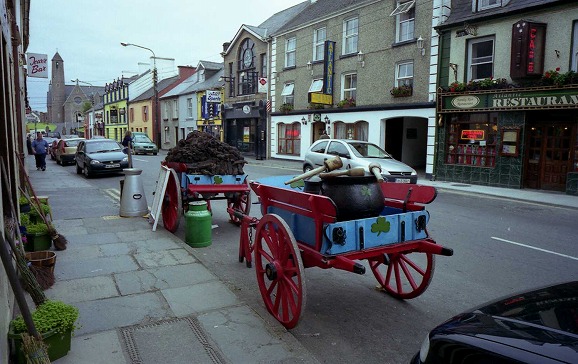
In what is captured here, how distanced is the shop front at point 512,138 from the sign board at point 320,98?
706 centimetres

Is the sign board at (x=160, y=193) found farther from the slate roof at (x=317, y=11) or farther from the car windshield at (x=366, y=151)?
the slate roof at (x=317, y=11)

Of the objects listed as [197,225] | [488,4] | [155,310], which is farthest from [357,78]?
[155,310]

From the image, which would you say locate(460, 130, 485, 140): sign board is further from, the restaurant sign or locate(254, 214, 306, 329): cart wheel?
locate(254, 214, 306, 329): cart wheel

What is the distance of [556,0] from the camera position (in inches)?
539

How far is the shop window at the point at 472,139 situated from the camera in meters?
16.0

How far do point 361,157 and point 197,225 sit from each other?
854cm

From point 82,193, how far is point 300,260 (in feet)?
36.3

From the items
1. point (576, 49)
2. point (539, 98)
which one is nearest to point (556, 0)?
point (576, 49)

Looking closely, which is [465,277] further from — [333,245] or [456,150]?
[456,150]

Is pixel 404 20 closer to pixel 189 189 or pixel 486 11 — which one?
pixel 486 11

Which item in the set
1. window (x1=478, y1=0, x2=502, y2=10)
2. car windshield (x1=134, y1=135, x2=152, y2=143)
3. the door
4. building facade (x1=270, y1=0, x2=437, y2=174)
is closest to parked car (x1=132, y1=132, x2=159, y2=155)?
car windshield (x1=134, y1=135, x2=152, y2=143)

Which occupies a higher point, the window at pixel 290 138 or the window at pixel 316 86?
the window at pixel 316 86

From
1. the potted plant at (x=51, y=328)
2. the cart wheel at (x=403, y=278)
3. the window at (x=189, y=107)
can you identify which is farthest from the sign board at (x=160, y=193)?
the window at (x=189, y=107)

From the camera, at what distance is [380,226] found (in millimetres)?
3914
